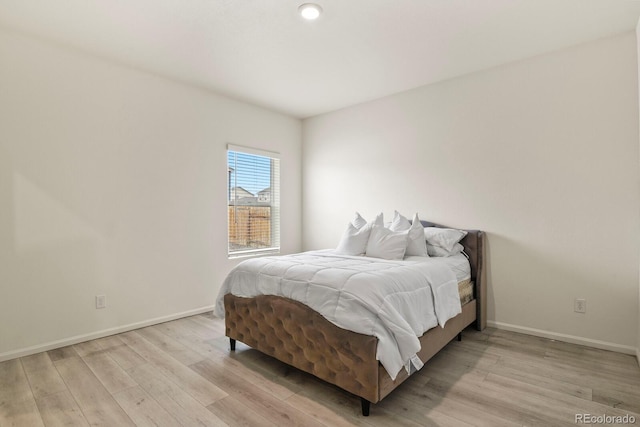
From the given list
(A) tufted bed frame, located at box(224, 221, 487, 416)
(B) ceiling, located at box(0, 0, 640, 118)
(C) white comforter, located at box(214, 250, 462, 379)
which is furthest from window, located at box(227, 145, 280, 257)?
(A) tufted bed frame, located at box(224, 221, 487, 416)

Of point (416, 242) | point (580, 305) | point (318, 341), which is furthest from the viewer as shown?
point (416, 242)

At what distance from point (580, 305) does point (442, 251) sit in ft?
3.91

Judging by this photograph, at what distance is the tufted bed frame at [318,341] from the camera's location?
1.83m

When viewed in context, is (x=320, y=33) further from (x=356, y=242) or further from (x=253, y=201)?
(x=253, y=201)

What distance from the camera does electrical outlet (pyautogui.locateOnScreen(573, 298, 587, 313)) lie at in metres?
2.84

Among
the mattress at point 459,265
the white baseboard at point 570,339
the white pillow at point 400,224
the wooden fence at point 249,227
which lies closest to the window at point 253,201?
the wooden fence at point 249,227

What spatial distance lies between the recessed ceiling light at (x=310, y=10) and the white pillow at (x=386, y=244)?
1.89 m

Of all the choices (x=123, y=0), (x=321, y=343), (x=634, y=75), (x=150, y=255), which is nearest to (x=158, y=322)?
(x=150, y=255)

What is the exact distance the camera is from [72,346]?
2.85m

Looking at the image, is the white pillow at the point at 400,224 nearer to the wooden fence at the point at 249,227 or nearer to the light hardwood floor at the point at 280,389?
the light hardwood floor at the point at 280,389

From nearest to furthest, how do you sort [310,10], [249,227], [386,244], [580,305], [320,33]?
[310,10], [320,33], [580,305], [386,244], [249,227]

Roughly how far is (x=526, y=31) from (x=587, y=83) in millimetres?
746

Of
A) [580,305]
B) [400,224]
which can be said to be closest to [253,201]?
[400,224]

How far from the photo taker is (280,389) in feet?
6.98
